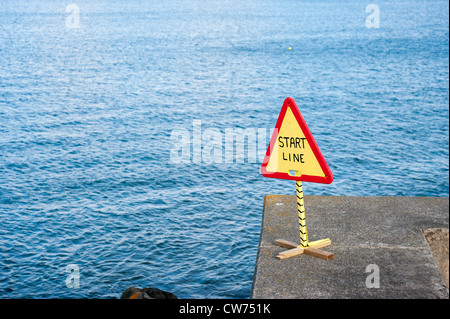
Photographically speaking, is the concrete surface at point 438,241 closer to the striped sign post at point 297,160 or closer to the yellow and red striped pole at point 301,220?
the striped sign post at point 297,160

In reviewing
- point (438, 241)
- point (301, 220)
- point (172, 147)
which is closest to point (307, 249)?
point (301, 220)

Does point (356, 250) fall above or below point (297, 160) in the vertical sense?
below

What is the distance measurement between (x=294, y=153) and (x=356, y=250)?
145 cm

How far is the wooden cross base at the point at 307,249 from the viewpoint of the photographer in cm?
664

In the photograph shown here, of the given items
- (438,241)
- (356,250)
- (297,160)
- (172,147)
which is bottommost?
(172,147)

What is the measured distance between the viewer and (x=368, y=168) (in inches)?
846

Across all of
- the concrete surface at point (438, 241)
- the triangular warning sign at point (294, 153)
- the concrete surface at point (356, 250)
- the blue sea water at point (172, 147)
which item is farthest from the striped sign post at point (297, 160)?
the blue sea water at point (172, 147)

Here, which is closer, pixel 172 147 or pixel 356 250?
pixel 356 250

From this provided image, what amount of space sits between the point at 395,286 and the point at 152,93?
102 feet

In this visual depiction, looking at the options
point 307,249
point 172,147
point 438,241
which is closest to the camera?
point 307,249

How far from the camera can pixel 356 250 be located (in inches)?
270

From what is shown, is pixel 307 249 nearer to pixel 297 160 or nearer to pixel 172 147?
pixel 297 160

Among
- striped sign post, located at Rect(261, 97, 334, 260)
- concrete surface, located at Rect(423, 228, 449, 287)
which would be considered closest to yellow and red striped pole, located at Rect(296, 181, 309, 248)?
striped sign post, located at Rect(261, 97, 334, 260)

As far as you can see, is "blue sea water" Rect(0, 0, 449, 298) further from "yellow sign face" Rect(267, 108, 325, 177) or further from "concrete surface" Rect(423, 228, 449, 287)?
"yellow sign face" Rect(267, 108, 325, 177)
